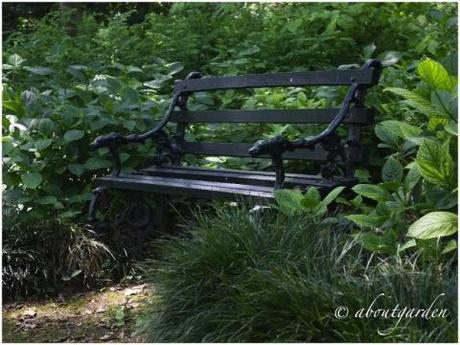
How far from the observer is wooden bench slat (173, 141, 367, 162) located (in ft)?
13.4

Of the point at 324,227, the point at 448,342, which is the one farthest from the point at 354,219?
the point at 448,342

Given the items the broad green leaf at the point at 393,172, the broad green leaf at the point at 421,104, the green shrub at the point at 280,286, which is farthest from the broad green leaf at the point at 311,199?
the broad green leaf at the point at 421,104

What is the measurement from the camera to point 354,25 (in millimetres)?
5953

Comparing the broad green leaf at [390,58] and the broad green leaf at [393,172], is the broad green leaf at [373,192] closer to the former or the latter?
the broad green leaf at [393,172]

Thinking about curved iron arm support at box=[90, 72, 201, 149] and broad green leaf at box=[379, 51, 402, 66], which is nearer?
curved iron arm support at box=[90, 72, 201, 149]

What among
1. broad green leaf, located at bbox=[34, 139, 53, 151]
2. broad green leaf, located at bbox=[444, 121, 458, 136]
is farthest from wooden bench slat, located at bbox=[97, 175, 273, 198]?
broad green leaf, located at bbox=[444, 121, 458, 136]

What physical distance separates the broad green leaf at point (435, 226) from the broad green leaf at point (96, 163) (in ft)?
8.82

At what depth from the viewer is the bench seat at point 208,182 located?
384cm

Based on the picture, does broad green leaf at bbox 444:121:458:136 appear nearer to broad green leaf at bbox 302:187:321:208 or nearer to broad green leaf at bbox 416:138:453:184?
broad green leaf at bbox 416:138:453:184

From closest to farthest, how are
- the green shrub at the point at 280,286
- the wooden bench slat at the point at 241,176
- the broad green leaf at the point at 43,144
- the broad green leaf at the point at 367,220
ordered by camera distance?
1. the green shrub at the point at 280,286
2. the broad green leaf at the point at 367,220
3. the wooden bench slat at the point at 241,176
4. the broad green leaf at the point at 43,144

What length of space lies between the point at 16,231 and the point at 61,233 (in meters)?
0.28

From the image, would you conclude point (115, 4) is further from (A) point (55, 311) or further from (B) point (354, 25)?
(A) point (55, 311)

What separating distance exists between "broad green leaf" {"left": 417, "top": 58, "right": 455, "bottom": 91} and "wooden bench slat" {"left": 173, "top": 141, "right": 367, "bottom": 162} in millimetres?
869

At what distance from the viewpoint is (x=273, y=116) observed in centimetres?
459
